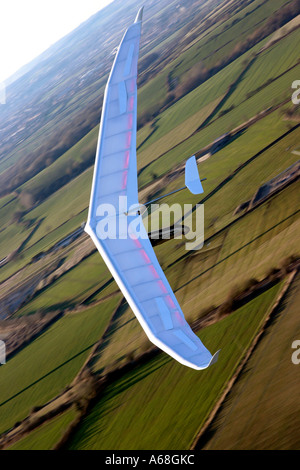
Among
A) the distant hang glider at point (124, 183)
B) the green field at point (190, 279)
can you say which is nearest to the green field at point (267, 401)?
the green field at point (190, 279)

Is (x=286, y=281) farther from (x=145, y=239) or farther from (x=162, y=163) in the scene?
(x=162, y=163)

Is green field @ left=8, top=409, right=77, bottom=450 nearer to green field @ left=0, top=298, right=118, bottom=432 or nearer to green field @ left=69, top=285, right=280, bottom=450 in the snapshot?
green field @ left=69, top=285, right=280, bottom=450

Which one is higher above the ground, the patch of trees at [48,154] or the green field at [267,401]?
the patch of trees at [48,154]

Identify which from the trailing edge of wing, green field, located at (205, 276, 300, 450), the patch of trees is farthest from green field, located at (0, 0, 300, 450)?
the patch of trees

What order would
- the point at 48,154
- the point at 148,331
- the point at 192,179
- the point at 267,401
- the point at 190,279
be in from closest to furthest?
the point at 148,331 → the point at 192,179 → the point at 267,401 → the point at 190,279 → the point at 48,154

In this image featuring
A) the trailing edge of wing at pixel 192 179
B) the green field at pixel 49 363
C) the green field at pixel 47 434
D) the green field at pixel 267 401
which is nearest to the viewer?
the trailing edge of wing at pixel 192 179

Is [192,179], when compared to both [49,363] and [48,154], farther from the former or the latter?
[48,154]

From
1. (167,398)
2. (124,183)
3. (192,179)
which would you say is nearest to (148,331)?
(124,183)

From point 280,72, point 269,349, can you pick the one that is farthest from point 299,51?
point 269,349

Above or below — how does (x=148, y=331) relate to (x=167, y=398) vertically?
above

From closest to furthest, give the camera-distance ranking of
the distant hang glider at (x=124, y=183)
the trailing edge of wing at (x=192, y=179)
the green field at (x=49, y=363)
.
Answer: the distant hang glider at (x=124, y=183) < the trailing edge of wing at (x=192, y=179) < the green field at (x=49, y=363)

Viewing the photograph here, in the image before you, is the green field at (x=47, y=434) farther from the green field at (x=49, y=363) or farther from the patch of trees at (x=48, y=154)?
the patch of trees at (x=48, y=154)

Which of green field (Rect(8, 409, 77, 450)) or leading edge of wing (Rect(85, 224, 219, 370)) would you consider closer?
leading edge of wing (Rect(85, 224, 219, 370))

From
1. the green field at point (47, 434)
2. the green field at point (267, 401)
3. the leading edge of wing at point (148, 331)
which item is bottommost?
the green field at point (267, 401)
